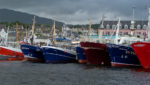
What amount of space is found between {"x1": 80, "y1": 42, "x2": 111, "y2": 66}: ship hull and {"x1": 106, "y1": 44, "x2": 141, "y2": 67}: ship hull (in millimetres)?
4718

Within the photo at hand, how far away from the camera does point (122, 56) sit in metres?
59.9

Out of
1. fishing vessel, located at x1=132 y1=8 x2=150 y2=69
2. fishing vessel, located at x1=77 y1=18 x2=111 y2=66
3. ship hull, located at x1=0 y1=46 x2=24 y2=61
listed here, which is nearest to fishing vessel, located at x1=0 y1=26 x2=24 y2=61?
ship hull, located at x1=0 y1=46 x2=24 y2=61

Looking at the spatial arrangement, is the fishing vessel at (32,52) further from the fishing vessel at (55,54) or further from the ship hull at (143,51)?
the ship hull at (143,51)

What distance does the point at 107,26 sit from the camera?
138 m

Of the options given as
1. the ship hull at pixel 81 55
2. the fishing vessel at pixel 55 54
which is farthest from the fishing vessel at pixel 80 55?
the fishing vessel at pixel 55 54

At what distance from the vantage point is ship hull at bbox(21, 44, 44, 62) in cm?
7825

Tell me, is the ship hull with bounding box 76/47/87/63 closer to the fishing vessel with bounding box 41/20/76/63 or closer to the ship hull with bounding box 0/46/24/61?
the fishing vessel with bounding box 41/20/76/63

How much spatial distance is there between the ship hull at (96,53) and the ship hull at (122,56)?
472 centimetres

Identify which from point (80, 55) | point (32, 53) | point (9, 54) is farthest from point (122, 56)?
point (9, 54)

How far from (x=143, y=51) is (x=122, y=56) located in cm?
625

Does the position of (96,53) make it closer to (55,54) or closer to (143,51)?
(55,54)

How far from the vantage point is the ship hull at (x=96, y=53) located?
6519 centimetres

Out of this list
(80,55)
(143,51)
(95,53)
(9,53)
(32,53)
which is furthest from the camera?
(9,53)

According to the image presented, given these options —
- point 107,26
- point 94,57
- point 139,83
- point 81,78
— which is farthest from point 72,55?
point 107,26
